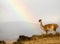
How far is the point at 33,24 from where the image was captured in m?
1.92

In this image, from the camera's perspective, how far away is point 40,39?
176cm

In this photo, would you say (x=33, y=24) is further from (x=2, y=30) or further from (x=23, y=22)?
(x=2, y=30)

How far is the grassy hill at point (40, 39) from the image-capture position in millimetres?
1738

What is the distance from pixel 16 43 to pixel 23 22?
9.0 inches

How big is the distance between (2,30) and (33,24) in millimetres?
276

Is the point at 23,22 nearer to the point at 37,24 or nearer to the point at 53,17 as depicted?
the point at 37,24

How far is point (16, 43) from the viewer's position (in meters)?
1.78

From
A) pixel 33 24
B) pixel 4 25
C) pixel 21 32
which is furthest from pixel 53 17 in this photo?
pixel 4 25

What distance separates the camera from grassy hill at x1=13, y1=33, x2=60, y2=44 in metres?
1.74

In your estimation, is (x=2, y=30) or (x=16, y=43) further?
(x=2, y=30)

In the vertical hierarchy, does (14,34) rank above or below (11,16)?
below

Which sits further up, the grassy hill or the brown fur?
the brown fur

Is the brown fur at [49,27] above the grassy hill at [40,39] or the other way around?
above

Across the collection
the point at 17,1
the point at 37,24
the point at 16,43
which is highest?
the point at 17,1
